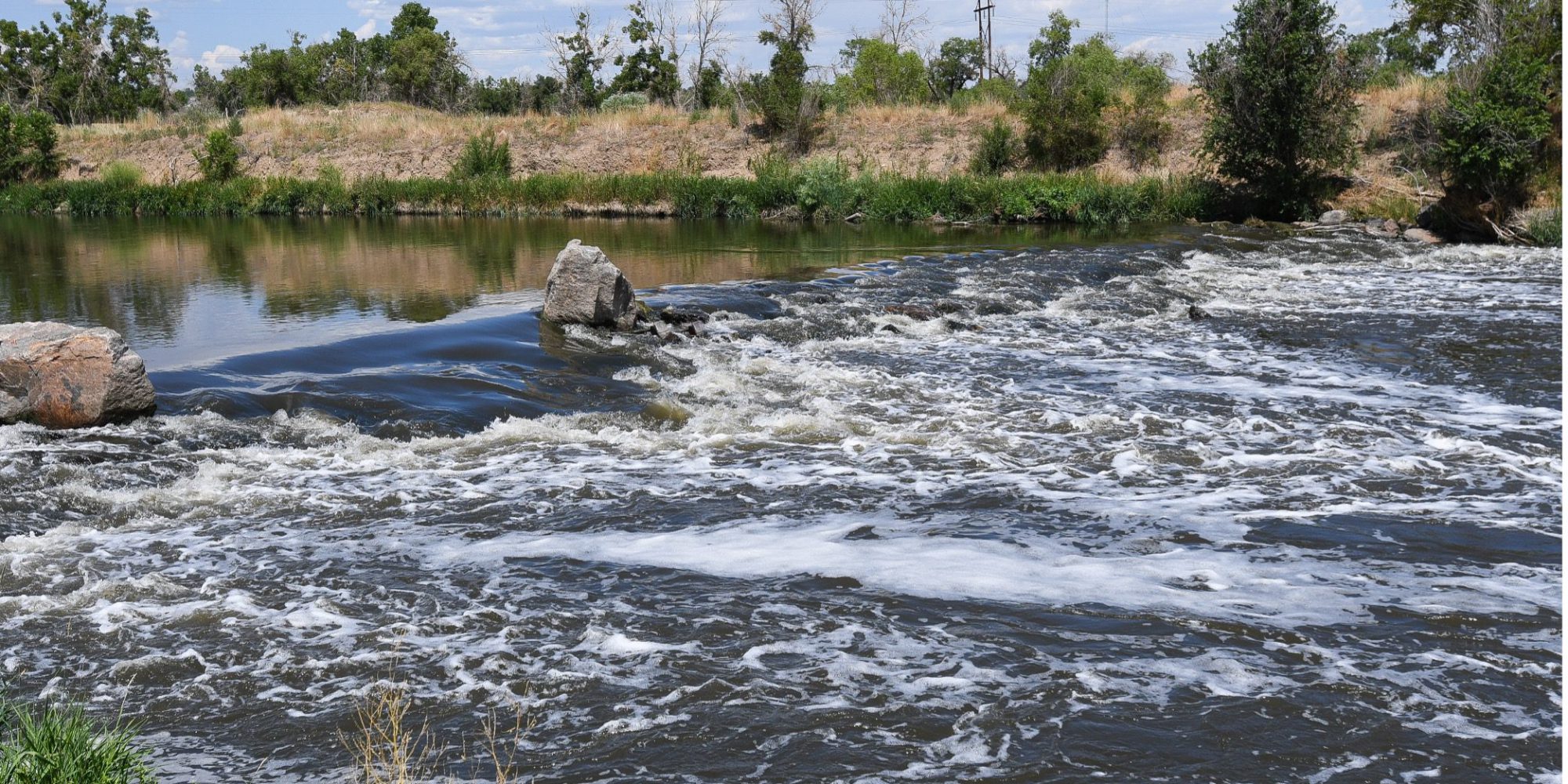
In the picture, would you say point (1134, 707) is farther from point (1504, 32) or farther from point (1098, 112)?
point (1098, 112)

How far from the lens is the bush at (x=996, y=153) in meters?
38.0

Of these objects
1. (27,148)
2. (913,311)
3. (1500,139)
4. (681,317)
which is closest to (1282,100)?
(1500,139)

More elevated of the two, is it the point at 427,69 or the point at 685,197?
the point at 427,69

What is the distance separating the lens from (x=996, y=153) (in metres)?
38.2

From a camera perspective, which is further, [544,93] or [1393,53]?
[544,93]

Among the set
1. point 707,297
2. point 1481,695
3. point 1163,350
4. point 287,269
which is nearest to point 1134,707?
point 1481,695

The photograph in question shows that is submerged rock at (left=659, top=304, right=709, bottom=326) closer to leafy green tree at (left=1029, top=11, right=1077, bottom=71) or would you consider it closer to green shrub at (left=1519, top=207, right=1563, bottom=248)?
green shrub at (left=1519, top=207, right=1563, bottom=248)

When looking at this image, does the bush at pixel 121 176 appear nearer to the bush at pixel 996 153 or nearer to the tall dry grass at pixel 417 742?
the bush at pixel 996 153

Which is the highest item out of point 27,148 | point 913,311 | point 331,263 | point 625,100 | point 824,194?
point 625,100

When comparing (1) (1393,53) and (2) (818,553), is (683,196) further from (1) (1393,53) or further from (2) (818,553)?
(1) (1393,53)

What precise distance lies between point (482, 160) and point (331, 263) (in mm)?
20798

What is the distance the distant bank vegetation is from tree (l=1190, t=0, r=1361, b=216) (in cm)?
5

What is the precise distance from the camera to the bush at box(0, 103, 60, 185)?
4581 centimetres

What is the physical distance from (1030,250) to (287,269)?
44.6 feet
